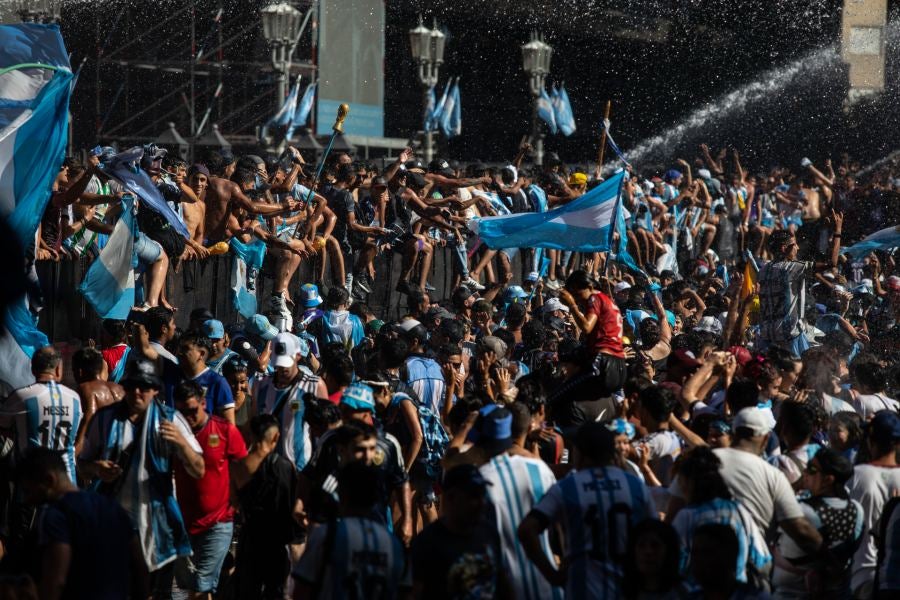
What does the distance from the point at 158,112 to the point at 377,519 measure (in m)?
21.2

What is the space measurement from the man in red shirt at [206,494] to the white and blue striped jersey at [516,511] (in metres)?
1.71

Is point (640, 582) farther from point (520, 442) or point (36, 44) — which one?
point (36, 44)

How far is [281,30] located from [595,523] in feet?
59.8

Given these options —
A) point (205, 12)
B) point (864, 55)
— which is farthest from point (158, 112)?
point (864, 55)

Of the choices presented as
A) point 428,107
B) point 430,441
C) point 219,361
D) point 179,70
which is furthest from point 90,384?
point 179,70

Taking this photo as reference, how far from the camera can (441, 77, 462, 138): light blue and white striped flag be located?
27.9 m

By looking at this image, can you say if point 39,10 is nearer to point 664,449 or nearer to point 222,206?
point 222,206

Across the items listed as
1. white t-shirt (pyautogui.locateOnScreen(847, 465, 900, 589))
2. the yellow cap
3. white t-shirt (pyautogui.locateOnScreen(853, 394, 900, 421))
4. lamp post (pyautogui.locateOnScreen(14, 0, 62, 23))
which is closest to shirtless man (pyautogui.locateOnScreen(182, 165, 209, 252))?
the yellow cap

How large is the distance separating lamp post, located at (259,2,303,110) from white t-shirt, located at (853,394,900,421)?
1572cm

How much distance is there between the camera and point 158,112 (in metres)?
26.7

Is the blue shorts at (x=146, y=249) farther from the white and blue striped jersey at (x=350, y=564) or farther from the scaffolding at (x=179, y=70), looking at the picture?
the scaffolding at (x=179, y=70)

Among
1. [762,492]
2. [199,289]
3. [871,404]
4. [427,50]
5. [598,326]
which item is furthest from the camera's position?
[427,50]

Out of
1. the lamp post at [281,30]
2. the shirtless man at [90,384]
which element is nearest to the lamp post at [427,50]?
the lamp post at [281,30]

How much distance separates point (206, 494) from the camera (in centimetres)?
752
